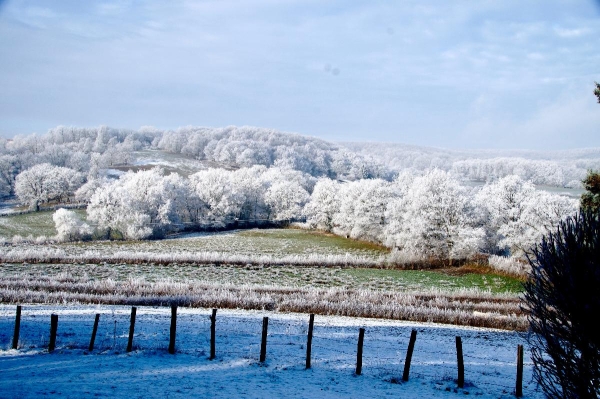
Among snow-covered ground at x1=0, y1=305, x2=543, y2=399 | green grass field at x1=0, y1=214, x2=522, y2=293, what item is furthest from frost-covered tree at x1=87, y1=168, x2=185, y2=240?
snow-covered ground at x1=0, y1=305, x2=543, y2=399

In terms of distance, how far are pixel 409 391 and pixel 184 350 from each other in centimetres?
725

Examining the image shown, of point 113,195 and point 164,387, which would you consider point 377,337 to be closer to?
point 164,387

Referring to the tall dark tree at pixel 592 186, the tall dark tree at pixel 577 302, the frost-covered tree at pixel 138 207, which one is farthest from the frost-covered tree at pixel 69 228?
the tall dark tree at pixel 577 302

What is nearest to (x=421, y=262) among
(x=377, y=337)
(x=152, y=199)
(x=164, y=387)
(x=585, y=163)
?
(x=377, y=337)

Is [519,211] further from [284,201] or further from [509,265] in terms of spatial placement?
[284,201]

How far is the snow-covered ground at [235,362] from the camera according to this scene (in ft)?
36.3

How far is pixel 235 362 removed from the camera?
13398 mm

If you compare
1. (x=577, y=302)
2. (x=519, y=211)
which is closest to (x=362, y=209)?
(x=519, y=211)

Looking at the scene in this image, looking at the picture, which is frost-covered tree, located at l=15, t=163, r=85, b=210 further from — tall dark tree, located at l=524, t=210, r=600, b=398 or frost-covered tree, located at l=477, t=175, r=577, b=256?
tall dark tree, located at l=524, t=210, r=600, b=398

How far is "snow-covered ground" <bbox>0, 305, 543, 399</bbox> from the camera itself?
11.1 m

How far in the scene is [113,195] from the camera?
235 feet

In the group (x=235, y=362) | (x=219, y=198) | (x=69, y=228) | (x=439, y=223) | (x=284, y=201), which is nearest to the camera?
(x=235, y=362)

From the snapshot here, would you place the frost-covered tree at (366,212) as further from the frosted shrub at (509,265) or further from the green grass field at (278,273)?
the frosted shrub at (509,265)

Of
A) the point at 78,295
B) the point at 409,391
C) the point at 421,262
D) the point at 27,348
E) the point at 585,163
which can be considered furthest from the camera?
the point at 585,163
